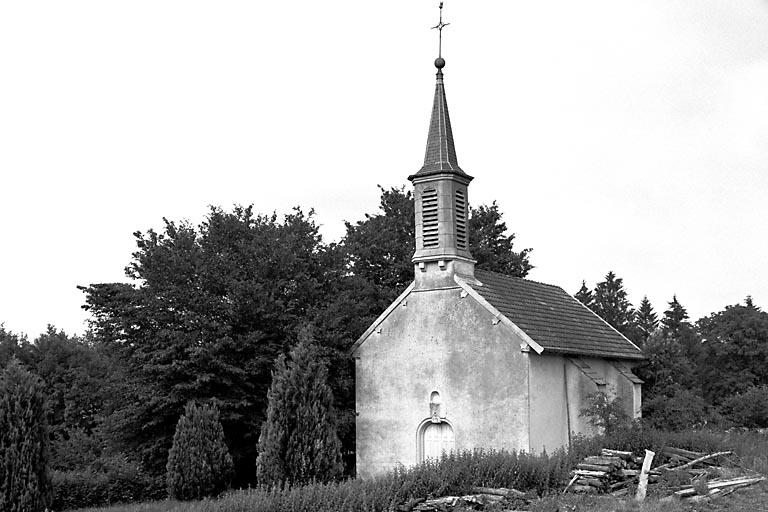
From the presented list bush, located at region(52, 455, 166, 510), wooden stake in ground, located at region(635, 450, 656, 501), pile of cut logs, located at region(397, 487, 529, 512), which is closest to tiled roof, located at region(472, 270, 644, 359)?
wooden stake in ground, located at region(635, 450, 656, 501)

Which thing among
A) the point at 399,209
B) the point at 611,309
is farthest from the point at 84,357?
the point at 611,309

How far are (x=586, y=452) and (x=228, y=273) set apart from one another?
12.5 meters

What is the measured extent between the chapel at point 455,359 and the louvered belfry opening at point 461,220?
0.04 metres

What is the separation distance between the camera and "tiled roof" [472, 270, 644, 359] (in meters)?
26.1

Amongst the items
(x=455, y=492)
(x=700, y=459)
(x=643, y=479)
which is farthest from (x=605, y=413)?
(x=455, y=492)

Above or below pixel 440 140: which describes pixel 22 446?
below

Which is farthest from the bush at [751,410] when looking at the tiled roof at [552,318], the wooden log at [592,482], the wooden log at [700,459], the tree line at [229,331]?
the wooden log at [592,482]

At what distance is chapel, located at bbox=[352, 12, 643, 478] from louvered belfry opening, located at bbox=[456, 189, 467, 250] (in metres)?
0.04

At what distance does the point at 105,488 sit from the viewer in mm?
28984

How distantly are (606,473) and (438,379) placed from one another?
303 inches

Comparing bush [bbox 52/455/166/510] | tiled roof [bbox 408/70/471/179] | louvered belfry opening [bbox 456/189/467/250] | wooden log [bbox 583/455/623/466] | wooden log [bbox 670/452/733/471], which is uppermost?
tiled roof [bbox 408/70/471/179]

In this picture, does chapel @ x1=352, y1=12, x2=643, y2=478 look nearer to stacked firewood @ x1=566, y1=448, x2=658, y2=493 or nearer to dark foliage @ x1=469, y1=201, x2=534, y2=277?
stacked firewood @ x1=566, y1=448, x2=658, y2=493

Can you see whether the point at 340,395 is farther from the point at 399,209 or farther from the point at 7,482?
the point at 399,209

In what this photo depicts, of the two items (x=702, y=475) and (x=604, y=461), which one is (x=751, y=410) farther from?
(x=604, y=461)
